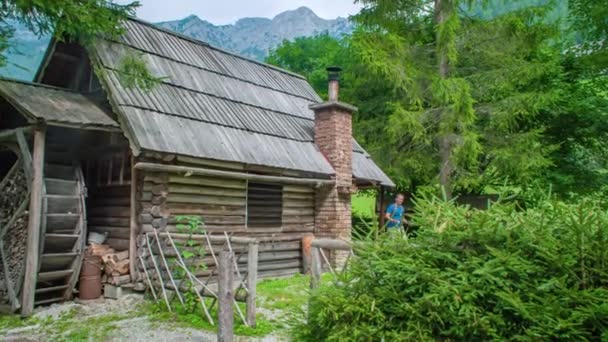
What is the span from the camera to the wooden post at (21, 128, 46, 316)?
23.2 feet

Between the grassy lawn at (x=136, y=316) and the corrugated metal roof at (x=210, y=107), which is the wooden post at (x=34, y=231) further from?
the corrugated metal roof at (x=210, y=107)

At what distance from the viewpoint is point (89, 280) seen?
8.09 meters

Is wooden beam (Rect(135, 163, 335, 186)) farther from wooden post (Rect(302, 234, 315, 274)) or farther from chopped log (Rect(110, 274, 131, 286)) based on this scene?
chopped log (Rect(110, 274, 131, 286))

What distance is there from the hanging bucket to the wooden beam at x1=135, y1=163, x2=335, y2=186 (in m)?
1.98

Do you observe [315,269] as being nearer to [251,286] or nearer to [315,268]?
[315,268]

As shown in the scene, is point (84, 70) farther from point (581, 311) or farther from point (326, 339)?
point (581, 311)

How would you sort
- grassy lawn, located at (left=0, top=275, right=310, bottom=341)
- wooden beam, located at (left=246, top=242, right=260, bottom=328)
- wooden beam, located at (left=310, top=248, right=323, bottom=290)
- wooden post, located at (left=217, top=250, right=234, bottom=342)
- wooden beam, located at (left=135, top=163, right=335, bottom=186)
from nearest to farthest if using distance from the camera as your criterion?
wooden beam, located at (left=310, top=248, right=323, bottom=290) → wooden post, located at (left=217, top=250, right=234, bottom=342) → grassy lawn, located at (left=0, top=275, right=310, bottom=341) → wooden beam, located at (left=246, top=242, right=260, bottom=328) → wooden beam, located at (left=135, top=163, right=335, bottom=186)

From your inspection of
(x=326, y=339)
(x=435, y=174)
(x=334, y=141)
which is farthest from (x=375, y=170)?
(x=326, y=339)

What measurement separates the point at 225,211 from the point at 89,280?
287cm

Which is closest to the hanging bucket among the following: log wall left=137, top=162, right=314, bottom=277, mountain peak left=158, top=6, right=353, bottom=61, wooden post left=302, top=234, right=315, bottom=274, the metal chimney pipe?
log wall left=137, top=162, right=314, bottom=277

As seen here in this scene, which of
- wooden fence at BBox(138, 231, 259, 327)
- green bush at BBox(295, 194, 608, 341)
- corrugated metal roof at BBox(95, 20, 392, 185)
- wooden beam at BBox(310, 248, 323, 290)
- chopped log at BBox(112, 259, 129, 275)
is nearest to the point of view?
green bush at BBox(295, 194, 608, 341)

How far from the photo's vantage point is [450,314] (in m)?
2.69

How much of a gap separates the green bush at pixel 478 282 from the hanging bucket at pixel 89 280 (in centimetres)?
618

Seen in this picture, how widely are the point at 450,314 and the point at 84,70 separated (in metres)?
10.0
